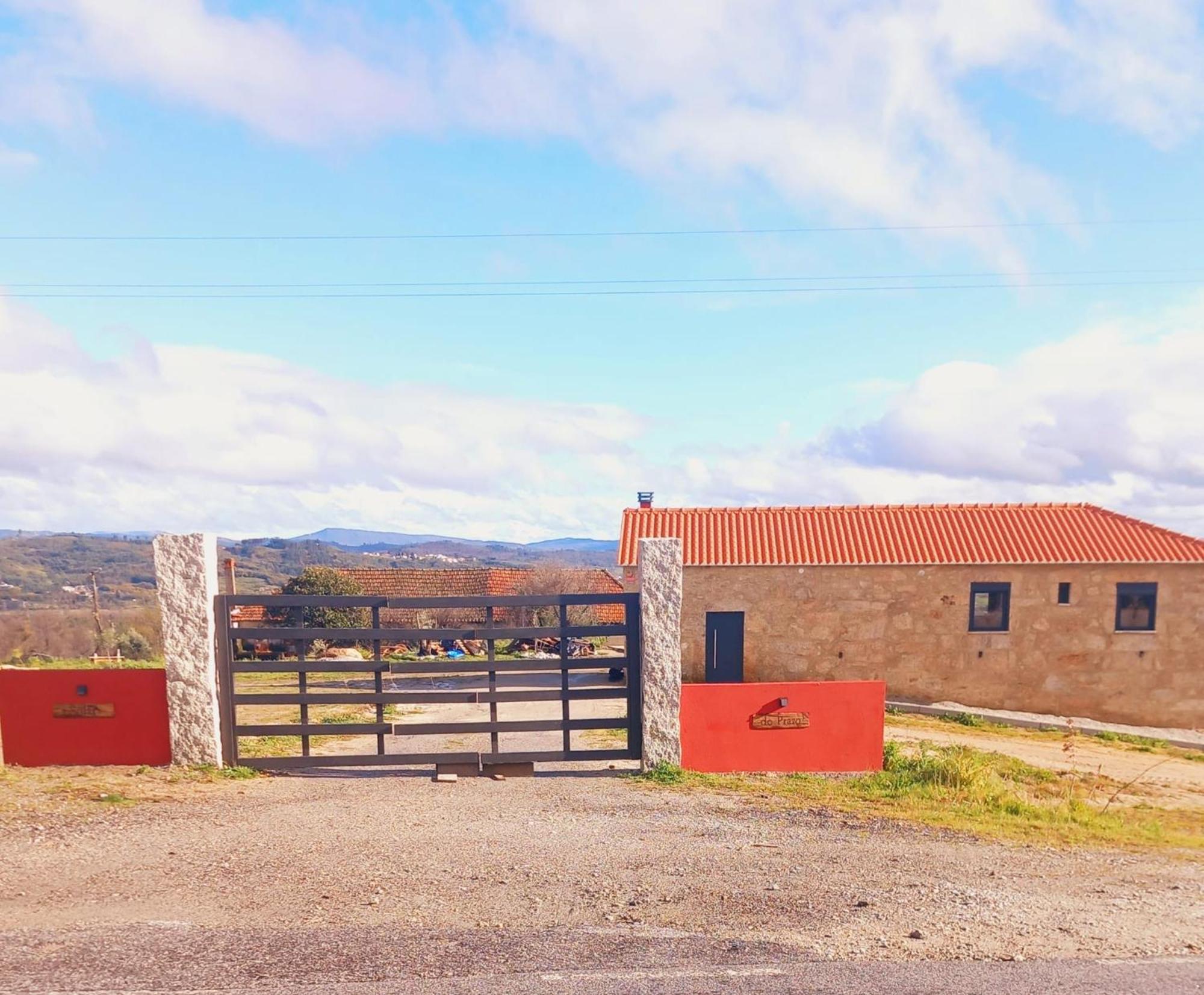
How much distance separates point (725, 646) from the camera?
65.7ft

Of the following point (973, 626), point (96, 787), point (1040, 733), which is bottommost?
point (1040, 733)

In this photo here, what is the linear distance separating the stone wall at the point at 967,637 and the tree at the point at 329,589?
1447cm

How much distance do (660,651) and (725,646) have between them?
11242 mm

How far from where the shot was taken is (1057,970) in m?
4.73

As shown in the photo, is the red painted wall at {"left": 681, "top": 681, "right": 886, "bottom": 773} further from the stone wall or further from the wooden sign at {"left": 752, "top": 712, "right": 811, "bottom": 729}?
the stone wall

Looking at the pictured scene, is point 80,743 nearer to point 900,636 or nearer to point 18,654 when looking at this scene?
point 900,636

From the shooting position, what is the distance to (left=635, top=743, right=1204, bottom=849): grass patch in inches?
306

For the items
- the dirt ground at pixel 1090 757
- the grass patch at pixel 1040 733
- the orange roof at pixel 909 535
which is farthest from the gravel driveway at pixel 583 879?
the orange roof at pixel 909 535

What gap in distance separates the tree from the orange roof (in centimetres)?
1224

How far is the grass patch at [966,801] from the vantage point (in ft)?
25.5

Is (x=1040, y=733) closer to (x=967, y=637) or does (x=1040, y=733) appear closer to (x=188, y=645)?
(x=967, y=637)

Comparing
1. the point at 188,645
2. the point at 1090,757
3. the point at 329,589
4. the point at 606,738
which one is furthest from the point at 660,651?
the point at 329,589

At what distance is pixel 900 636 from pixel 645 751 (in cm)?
1257

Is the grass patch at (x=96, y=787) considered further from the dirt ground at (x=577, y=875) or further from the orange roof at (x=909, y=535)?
the orange roof at (x=909, y=535)
